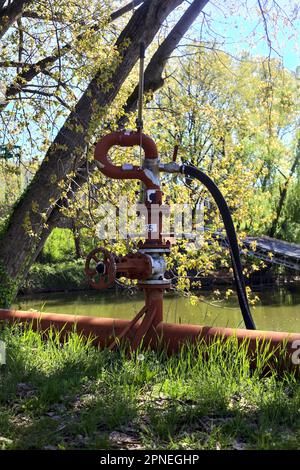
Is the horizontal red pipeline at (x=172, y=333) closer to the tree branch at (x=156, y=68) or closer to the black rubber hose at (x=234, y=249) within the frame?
the black rubber hose at (x=234, y=249)

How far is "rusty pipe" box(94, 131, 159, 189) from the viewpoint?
12.8 feet

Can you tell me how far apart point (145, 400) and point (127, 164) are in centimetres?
167

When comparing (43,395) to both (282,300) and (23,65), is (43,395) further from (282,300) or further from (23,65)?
(282,300)

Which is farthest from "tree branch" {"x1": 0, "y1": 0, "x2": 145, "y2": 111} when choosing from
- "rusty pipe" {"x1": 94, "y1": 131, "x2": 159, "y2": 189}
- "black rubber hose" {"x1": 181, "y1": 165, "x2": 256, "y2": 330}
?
"black rubber hose" {"x1": 181, "y1": 165, "x2": 256, "y2": 330}

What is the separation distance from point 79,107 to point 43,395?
380 cm

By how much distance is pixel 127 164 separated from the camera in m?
3.92

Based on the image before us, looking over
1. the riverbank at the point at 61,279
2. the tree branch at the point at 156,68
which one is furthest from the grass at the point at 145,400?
the riverbank at the point at 61,279

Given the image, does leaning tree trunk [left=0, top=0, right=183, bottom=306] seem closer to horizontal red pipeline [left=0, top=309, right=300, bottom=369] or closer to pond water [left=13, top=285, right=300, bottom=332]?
horizontal red pipeline [left=0, top=309, right=300, bottom=369]

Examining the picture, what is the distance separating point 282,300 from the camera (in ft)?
71.1

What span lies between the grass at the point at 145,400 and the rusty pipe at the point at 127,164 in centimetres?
112

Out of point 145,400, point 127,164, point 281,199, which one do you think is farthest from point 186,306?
point 145,400

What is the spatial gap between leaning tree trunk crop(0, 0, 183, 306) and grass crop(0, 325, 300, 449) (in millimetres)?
2738
